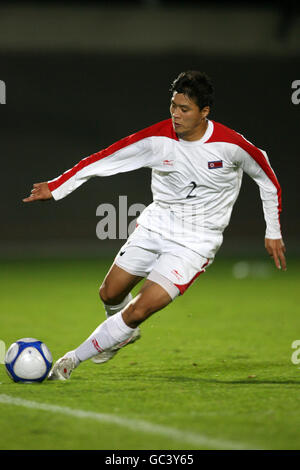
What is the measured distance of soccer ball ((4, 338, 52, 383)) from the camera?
18.0 ft

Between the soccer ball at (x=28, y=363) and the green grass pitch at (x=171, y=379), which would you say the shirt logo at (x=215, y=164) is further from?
the soccer ball at (x=28, y=363)

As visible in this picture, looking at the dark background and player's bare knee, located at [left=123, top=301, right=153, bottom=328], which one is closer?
player's bare knee, located at [left=123, top=301, right=153, bottom=328]

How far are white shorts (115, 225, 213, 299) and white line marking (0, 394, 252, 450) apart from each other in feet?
3.88

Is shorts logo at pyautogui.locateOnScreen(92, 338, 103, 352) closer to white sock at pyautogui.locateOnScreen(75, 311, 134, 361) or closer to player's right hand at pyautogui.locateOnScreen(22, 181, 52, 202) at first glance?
white sock at pyautogui.locateOnScreen(75, 311, 134, 361)

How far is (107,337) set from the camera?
559 centimetres

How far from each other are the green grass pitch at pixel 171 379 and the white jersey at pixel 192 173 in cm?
106

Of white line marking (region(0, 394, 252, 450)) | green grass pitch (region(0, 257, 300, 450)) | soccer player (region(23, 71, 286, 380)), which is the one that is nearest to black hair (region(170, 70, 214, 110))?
soccer player (region(23, 71, 286, 380))

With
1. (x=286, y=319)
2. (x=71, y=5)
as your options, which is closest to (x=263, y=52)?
(x=71, y=5)

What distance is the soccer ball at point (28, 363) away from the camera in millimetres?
5492

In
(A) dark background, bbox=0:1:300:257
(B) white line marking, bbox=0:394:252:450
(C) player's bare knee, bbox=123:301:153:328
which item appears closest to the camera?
(B) white line marking, bbox=0:394:252:450

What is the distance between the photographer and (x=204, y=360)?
6.68 metres

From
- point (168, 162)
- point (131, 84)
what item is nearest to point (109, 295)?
point (168, 162)
